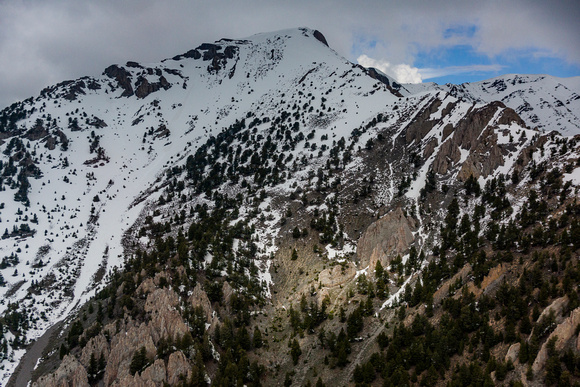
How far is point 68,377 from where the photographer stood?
74.9 m

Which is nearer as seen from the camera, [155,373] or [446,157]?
[155,373]

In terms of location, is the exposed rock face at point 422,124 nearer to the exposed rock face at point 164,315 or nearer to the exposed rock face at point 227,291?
the exposed rock face at point 227,291

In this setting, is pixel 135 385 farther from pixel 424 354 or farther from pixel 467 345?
pixel 467 345

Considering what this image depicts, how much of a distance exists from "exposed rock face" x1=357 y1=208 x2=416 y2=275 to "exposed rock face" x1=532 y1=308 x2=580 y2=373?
44.1m

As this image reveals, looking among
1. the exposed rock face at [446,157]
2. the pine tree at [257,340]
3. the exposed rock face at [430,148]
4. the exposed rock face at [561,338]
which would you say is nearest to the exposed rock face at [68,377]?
the pine tree at [257,340]

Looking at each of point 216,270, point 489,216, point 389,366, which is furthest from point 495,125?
point 216,270

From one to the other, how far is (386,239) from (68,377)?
81.9 m

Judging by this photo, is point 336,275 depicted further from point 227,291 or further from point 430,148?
point 430,148

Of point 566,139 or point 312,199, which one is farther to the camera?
point 312,199

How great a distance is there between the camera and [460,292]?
72250 millimetres

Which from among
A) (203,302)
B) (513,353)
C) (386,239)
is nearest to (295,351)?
(203,302)

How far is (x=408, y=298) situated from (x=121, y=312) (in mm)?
69628

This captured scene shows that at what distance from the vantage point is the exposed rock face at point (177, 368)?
71.2 metres

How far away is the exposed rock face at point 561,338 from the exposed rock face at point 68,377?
83155 mm
